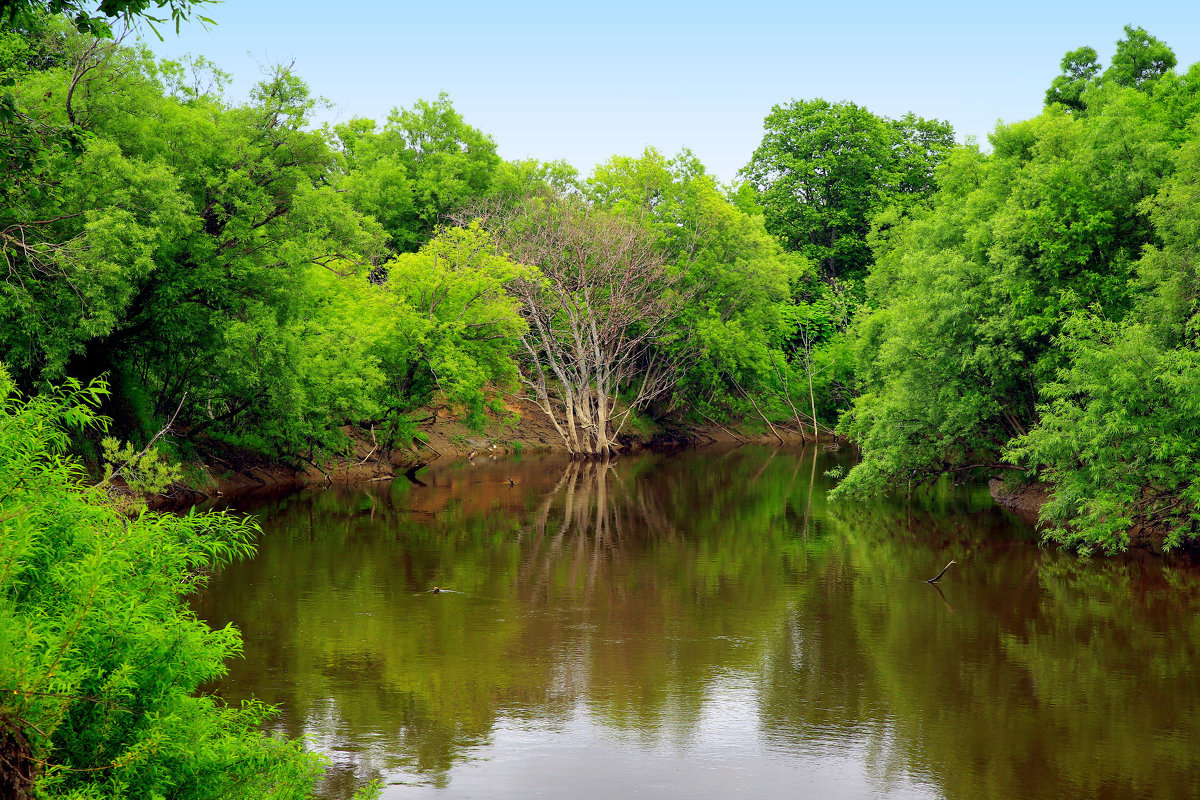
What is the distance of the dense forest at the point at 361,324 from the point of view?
7449mm

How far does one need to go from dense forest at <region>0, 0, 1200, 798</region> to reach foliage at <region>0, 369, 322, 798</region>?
1.1 inches

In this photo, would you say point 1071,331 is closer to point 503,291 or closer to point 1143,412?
point 1143,412

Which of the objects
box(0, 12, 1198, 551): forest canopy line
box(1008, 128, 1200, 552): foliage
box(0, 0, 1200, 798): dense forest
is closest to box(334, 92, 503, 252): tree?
box(0, 0, 1200, 798): dense forest

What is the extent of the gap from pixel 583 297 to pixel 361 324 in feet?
48.4

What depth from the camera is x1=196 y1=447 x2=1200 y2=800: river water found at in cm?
1178

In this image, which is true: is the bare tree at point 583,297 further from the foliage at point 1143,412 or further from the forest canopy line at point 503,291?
the foliage at point 1143,412

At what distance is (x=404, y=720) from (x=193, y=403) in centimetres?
2227

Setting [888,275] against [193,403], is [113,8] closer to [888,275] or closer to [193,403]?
[193,403]

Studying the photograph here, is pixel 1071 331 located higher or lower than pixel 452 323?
lower

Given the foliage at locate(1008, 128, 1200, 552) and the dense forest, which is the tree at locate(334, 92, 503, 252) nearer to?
the dense forest

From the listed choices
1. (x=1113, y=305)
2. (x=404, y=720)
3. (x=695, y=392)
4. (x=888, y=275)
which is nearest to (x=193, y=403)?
(x=404, y=720)

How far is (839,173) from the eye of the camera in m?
67.4

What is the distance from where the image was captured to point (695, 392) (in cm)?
6319

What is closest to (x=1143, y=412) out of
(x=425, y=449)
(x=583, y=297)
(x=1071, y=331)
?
(x=1071, y=331)
